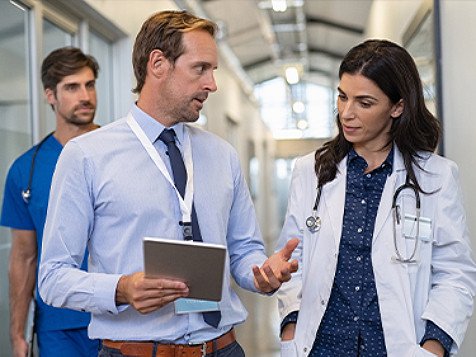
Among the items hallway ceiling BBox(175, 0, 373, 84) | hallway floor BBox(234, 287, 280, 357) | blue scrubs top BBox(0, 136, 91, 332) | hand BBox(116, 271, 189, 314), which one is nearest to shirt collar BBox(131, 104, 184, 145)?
hand BBox(116, 271, 189, 314)

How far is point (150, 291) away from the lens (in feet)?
5.46

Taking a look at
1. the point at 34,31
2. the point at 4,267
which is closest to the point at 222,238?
the point at 4,267

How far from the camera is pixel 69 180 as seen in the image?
73.4 inches

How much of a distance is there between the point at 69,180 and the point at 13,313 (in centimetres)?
123

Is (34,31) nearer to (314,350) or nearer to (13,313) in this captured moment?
(13,313)

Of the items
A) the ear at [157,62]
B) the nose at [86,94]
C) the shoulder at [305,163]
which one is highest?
the nose at [86,94]

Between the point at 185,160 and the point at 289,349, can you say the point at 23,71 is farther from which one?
the point at 289,349

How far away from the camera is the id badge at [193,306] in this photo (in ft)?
6.03

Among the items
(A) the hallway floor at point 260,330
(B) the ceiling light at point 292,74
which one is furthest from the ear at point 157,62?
(B) the ceiling light at point 292,74

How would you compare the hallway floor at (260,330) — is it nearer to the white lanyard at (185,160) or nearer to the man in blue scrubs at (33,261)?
the man in blue scrubs at (33,261)

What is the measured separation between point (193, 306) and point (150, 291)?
0.23 m

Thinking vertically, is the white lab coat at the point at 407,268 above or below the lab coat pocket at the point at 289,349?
above

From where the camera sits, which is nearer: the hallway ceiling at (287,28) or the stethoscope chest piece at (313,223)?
the stethoscope chest piece at (313,223)

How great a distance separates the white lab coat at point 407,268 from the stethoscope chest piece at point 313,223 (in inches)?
0.7
